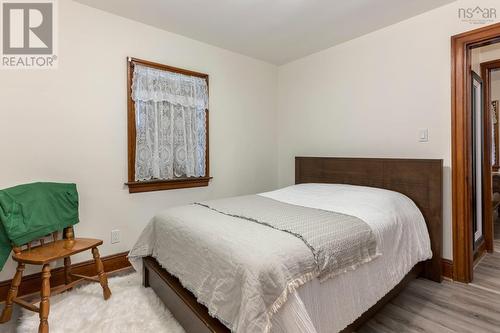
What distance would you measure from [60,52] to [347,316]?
9.58ft

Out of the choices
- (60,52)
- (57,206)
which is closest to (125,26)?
(60,52)

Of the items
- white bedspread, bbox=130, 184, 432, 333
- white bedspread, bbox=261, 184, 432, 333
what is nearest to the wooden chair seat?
white bedspread, bbox=130, 184, 432, 333

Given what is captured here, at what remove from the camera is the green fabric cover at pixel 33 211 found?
179 cm

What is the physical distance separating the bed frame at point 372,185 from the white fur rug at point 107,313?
8cm

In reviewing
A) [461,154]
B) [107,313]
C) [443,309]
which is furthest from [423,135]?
[107,313]

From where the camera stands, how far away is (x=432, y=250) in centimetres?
238

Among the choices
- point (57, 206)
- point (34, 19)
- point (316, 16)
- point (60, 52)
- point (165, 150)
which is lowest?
point (57, 206)

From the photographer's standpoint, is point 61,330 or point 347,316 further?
point 61,330

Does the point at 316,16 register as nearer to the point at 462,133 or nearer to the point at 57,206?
the point at 462,133

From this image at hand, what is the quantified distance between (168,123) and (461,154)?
2777 millimetres

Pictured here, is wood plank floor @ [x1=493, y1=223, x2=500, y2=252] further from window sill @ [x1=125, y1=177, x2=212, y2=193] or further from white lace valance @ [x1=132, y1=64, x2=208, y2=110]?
white lace valance @ [x1=132, y1=64, x2=208, y2=110]
